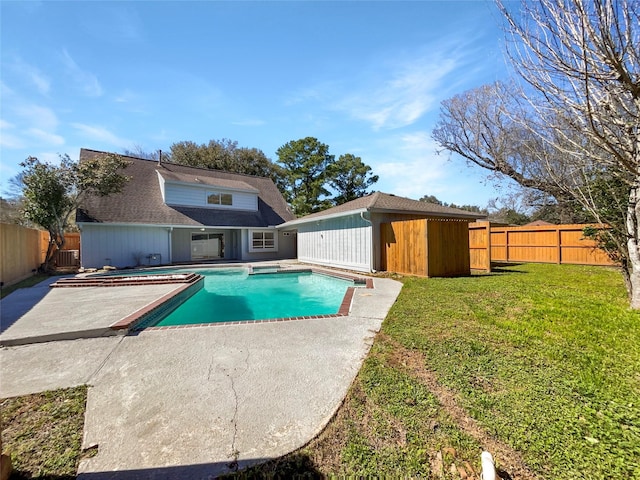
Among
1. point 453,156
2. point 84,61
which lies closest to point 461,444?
point 84,61

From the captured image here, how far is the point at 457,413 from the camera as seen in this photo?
8.11 feet

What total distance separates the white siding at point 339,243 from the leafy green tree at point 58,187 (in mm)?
11210

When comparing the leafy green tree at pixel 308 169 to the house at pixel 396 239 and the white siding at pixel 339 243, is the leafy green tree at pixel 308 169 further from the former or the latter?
the house at pixel 396 239

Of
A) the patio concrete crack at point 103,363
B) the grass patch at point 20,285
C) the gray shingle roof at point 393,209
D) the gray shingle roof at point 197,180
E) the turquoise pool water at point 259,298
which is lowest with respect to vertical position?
the turquoise pool water at point 259,298

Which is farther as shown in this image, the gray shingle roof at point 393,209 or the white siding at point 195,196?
the white siding at point 195,196

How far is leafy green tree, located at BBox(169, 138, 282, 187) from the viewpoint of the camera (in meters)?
30.6

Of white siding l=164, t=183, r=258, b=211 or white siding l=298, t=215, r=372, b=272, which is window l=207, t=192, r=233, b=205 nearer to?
white siding l=164, t=183, r=258, b=211

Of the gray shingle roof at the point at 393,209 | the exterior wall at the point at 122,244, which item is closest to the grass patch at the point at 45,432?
the gray shingle roof at the point at 393,209

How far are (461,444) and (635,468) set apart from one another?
1.06 meters

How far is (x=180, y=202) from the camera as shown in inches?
764

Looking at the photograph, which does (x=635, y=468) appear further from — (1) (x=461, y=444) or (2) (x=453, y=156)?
(2) (x=453, y=156)

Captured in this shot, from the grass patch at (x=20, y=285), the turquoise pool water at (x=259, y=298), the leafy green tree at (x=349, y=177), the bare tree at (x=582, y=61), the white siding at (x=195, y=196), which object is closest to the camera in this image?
the bare tree at (x=582, y=61)

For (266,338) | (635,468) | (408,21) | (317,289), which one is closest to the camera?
(635,468)

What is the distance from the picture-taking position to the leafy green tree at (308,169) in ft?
101
